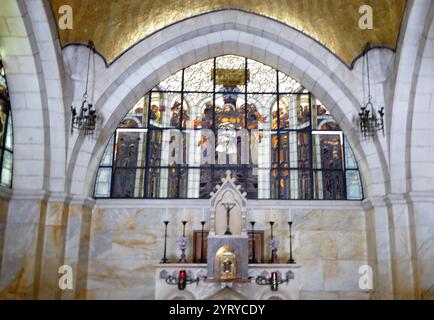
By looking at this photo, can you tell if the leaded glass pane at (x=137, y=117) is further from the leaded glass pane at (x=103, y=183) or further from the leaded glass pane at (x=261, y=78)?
the leaded glass pane at (x=261, y=78)

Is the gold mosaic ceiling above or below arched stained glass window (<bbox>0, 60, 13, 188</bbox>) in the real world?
above

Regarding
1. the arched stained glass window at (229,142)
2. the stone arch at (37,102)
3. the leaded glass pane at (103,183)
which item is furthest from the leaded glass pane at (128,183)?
the stone arch at (37,102)

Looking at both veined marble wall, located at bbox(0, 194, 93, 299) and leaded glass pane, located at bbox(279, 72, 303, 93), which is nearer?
veined marble wall, located at bbox(0, 194, 93, 299)

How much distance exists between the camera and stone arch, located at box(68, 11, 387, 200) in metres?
9.49

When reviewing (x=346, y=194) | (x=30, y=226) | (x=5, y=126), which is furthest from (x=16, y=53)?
(x=346, y=194)

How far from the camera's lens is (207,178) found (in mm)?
10008

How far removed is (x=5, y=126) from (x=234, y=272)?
5.11 m

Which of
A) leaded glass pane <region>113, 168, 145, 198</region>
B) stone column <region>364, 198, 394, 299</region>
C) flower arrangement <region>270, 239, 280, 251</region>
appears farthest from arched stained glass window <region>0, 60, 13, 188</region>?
stone column <region>364, 198, 394, 299</region>

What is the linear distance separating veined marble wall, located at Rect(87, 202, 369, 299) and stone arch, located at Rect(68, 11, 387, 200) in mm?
950

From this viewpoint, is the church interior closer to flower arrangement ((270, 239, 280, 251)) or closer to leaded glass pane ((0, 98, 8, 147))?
leaded glass pane ((0, 98, 8, 147))

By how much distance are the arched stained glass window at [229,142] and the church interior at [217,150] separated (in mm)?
33

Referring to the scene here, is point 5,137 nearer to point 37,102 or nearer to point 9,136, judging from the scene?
point 9,136

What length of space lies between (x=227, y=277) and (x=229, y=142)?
317 centimetres
